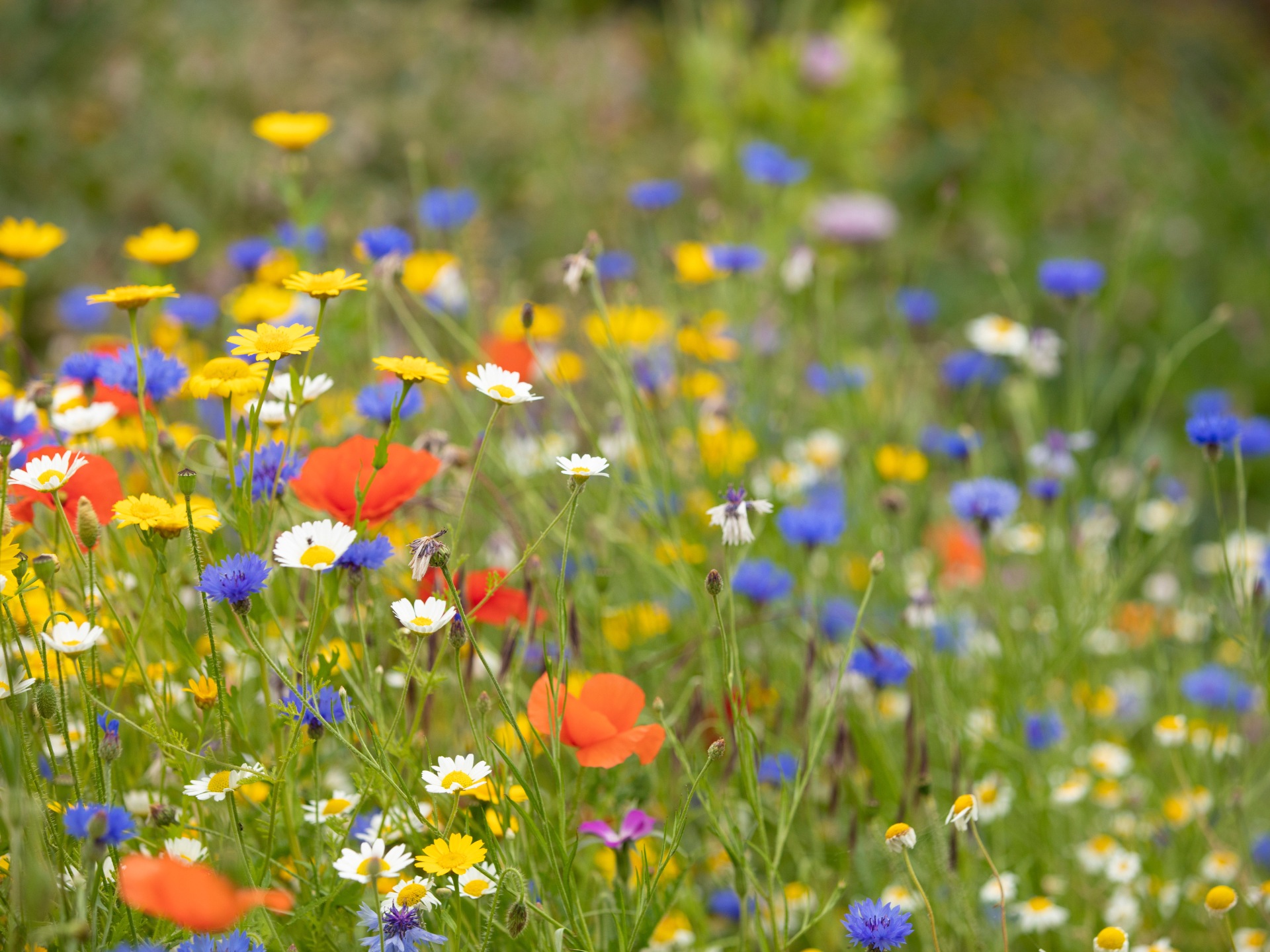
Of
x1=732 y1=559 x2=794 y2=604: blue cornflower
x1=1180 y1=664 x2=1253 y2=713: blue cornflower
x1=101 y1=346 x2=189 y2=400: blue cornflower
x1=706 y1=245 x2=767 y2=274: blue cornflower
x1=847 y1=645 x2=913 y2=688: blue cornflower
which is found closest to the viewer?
x1=101 y1=346 x2=189 y2=400: blue cornflower

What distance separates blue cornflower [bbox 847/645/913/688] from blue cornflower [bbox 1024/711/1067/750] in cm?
18

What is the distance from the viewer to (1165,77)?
594 centimetres

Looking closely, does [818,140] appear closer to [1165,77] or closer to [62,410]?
[62,410]

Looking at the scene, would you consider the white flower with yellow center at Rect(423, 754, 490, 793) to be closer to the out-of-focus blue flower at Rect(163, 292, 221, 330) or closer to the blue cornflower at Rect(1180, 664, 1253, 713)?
the out-of-focus blue flower at Rect(163, 292, 221, 330)

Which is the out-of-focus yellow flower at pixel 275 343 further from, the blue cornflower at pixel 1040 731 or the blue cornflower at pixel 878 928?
the blue cornflower at pixel 1040 731

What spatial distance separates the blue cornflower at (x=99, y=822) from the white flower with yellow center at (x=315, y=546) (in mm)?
171

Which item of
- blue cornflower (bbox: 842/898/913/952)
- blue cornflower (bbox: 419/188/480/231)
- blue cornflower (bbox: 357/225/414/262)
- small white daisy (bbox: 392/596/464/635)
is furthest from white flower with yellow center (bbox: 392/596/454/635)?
blue cornflower (bbox: 419/188/480/231)

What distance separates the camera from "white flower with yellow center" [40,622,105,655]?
0.69m

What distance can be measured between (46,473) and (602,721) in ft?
1.31

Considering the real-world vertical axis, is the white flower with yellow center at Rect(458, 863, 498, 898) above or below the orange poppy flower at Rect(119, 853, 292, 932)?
below

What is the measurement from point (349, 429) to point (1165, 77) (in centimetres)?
599

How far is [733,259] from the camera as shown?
147cm

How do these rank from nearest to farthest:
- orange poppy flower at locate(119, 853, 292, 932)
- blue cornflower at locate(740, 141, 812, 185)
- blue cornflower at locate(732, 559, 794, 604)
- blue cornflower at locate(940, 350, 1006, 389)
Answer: orange poppy flower at locate(119, 853, 292, 932)
blue cornflower at locate(732, 559, 794, 604)
blue cornflower at locate(940, 350, 1006, 389)
blue cornflower at locate(740, 141, 812, 185)

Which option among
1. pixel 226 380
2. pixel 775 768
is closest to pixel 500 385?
pixel 226 380
